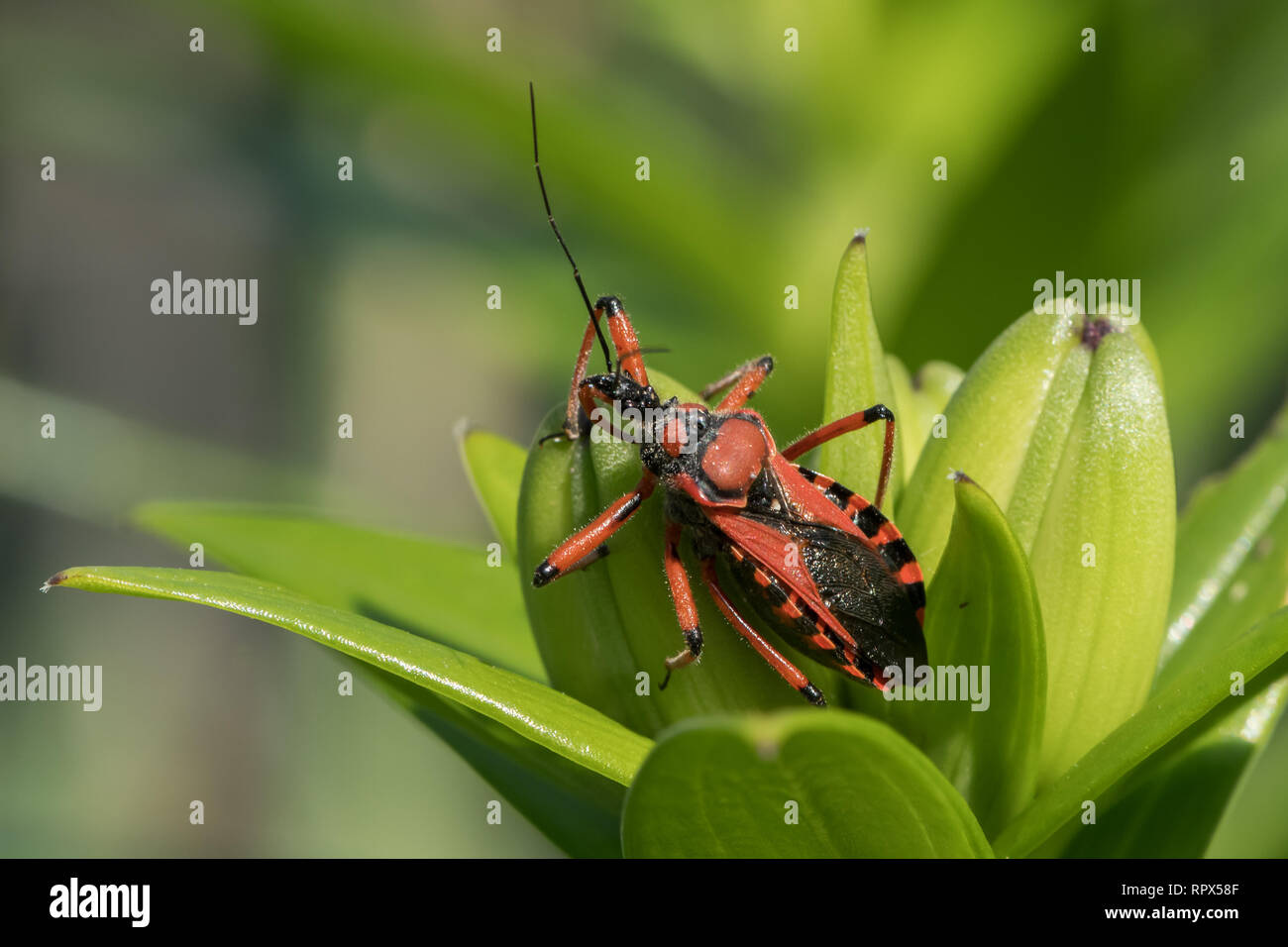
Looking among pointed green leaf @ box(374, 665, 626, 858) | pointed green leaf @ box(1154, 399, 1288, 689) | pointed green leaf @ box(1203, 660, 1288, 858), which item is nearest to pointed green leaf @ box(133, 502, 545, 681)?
pointed green leaf @ box(374, 665, 626, 858)

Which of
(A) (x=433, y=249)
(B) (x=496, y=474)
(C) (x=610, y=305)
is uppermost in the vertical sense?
(A) (x=433, y=249)

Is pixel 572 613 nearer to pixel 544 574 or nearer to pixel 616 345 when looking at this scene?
pixel 544 574

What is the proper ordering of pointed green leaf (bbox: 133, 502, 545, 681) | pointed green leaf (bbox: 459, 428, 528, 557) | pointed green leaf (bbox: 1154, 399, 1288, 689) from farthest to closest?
pointed green leaf (bbox: 133, 502, 545, 681) < pointed green leaf (bbox: 459, 428, 528, 557) < pointed green leaf (bbox: 1154, 399, 1288, 689)

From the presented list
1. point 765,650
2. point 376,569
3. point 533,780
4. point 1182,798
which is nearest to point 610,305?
point 376,569

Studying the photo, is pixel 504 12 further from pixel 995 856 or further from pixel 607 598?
pixel 995 856

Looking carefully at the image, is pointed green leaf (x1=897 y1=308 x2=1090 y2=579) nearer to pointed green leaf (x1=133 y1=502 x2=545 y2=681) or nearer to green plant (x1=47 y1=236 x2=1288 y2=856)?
green plant (x1=47 y1=236 x2=1288 y2=856)

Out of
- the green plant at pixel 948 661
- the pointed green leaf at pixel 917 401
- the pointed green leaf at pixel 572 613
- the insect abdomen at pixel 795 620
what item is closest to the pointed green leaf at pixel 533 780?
the green plant at pixel 948 661

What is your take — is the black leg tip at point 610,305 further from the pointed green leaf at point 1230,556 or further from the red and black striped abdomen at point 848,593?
the pointed green leaf at point 1230,556
